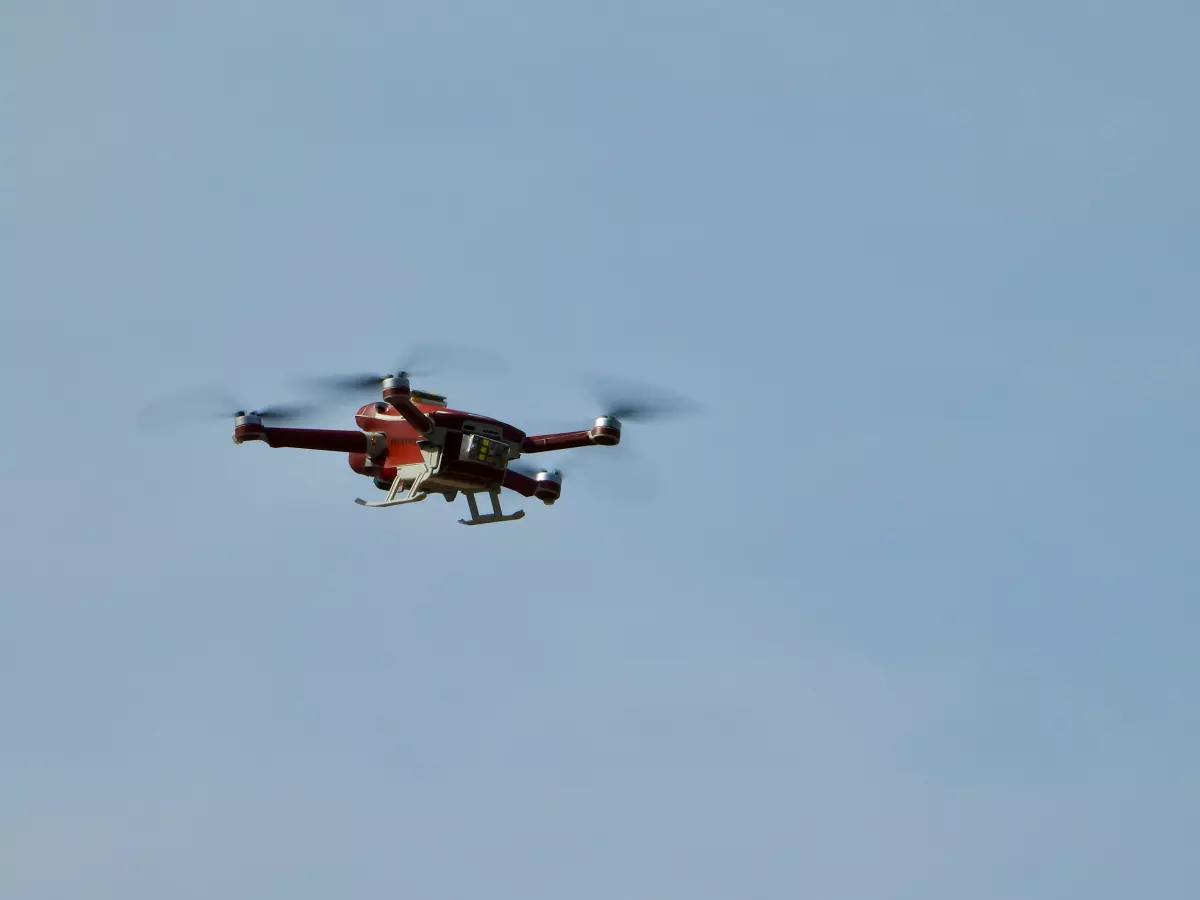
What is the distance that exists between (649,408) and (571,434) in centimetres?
278

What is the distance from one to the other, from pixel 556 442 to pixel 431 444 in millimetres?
4869

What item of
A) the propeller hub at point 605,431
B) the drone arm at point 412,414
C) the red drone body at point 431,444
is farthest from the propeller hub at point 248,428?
Result: the propeller hub at point 605,431

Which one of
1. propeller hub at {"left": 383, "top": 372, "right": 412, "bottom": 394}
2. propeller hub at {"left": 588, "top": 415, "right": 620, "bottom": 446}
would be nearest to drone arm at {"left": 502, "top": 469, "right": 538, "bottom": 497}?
propeller hub at {"left": 588, "top": 415, "right": 620, "bottom": 446}

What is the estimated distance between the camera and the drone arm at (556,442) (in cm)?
8250

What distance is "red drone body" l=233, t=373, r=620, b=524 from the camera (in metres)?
79.9

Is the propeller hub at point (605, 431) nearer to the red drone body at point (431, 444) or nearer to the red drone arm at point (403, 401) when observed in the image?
the red drone body at point (431, 444)

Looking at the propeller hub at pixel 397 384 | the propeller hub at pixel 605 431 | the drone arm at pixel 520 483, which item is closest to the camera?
the propeller hub at pixel 397 384

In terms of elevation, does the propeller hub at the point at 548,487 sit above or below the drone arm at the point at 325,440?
below

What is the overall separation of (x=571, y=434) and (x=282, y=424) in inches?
387

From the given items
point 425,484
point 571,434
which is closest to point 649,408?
point 571,434

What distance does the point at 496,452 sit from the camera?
8056cm

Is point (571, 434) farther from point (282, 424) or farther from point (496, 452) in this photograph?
point (282, 424)

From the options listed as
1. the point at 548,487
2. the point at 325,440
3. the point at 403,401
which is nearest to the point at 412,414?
the point at 403,401

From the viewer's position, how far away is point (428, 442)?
80.1 m
